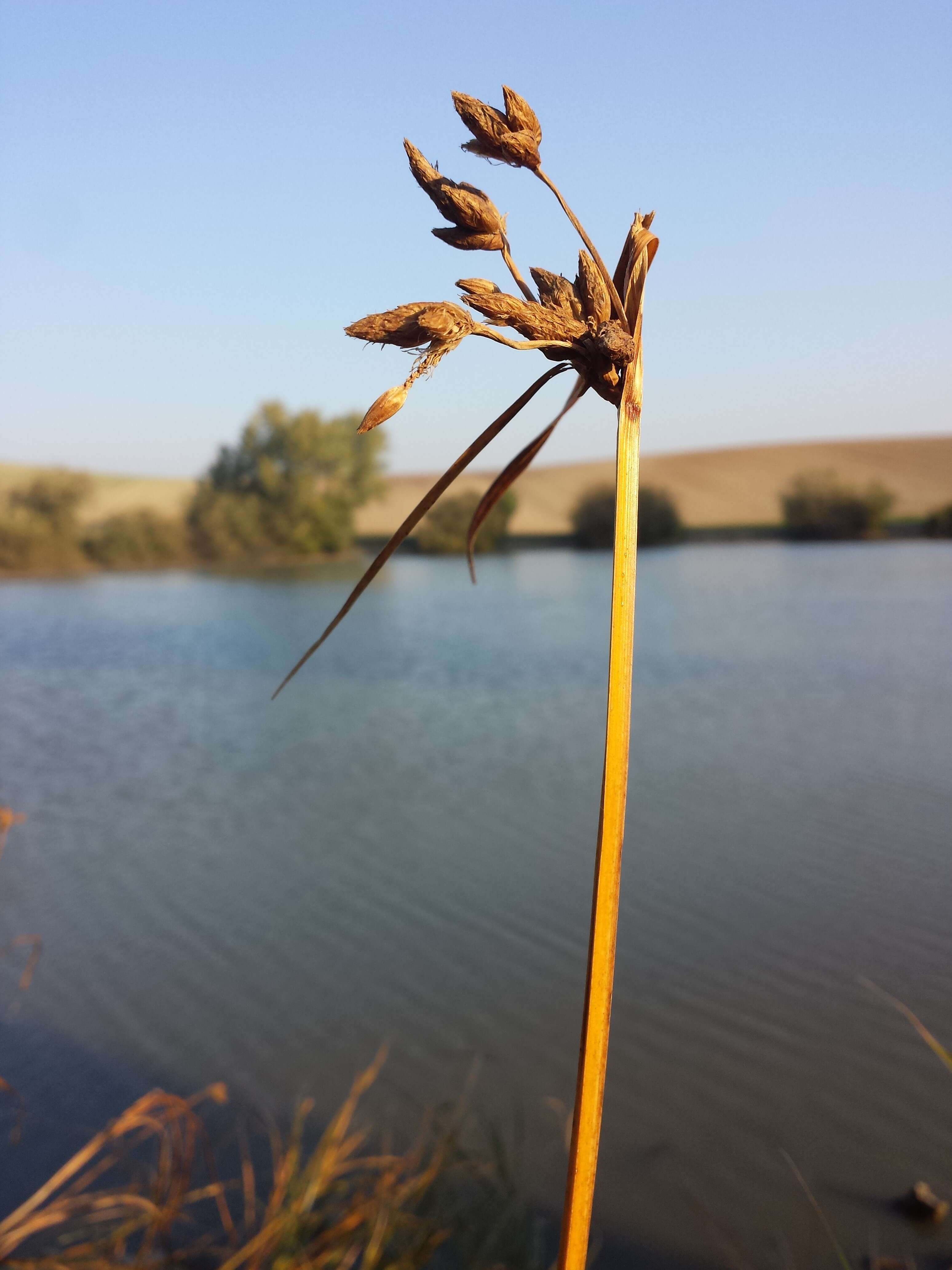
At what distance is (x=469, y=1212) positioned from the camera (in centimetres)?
244

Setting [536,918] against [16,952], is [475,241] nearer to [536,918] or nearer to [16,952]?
[536,918]

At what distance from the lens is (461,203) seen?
49 cm

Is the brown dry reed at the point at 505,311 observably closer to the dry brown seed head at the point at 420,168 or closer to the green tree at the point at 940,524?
the dry brown seed head at the point at 420,168

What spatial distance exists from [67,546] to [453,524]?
56.1 ft

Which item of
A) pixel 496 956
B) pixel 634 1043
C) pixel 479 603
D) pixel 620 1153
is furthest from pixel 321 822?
pixel 479 603

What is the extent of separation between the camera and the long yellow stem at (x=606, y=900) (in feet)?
1.43

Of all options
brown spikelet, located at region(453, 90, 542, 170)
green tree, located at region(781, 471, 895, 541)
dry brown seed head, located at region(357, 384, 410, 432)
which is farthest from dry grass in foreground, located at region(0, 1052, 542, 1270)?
green tree, located at region(781, 471, 895, 541)

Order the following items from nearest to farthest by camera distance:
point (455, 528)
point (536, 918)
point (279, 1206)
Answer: point (279, 1206) → point (536, 918) → point (455, 528)

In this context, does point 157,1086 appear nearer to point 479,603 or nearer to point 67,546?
point 479,603

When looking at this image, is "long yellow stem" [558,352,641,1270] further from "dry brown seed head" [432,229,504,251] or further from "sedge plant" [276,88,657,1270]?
"dry brown seed head" [432,229,504,251]

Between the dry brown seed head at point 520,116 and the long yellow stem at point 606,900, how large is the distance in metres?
0.19

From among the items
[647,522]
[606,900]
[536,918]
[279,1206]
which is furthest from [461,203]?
[647,522]

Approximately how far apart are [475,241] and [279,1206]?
1957 mm

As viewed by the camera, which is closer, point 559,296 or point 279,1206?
point 559,296
